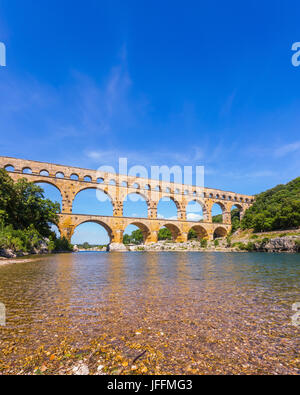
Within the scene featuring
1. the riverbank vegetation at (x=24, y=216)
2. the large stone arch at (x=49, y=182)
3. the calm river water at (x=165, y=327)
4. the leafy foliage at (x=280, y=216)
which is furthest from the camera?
the large stone arch at (x=49, y=182)

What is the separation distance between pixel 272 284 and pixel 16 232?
17432mm

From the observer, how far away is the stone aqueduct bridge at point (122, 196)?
29.2 meters

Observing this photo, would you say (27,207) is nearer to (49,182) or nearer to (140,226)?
(49,182)

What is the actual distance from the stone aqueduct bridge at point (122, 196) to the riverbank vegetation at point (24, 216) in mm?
6440

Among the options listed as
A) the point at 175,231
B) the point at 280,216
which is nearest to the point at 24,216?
the point at 175,231

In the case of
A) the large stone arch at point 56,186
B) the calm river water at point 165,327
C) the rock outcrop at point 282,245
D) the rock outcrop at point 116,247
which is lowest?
the rock outcrop at point 116,247

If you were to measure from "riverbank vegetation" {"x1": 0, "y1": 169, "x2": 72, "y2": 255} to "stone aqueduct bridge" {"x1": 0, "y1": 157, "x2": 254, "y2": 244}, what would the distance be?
21.1ft

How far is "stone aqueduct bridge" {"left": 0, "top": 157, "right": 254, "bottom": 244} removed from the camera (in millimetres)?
29234

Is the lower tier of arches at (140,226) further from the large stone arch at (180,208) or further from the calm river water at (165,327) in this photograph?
the calm river water at (165,327)

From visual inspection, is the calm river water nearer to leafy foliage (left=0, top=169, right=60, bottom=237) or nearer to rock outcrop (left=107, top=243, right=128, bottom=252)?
leafy foliage (left=0, top=169, right=60, bottom=237)

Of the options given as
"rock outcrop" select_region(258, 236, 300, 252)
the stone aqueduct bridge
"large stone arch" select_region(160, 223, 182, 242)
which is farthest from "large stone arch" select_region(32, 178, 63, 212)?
"rock outcrop" select_region(258, 236, 300, 252)

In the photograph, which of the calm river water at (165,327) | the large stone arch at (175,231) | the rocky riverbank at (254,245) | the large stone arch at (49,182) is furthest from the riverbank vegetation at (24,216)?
the large stone arch at (175,231)
